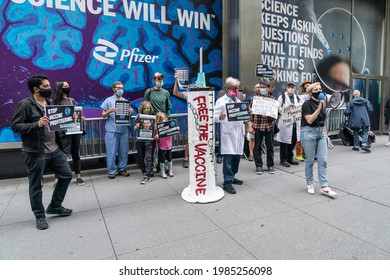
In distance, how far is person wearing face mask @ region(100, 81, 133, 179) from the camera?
5.92 m

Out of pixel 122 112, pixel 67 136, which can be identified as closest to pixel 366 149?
pixel 122 112

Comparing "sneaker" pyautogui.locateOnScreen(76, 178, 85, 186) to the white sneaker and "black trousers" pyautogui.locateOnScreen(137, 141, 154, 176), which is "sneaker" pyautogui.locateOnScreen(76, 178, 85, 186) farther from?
the white sneaker

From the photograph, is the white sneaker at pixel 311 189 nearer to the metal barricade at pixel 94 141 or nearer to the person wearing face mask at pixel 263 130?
the person wearing face mask at pixel 263 130

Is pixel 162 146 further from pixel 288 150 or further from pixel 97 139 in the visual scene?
pixel 288 150

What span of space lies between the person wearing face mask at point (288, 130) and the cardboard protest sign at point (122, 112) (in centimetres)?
352

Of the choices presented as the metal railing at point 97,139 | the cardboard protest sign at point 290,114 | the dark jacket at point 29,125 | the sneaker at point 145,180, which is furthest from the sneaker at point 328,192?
the dark jacket at point 29,125

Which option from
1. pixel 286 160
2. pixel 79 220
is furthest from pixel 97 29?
pixel 286 160

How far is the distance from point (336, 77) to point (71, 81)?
30.4 feet

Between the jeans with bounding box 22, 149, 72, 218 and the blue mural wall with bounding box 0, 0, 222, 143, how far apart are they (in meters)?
2.93

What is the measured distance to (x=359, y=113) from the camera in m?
8.62

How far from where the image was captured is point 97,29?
22.4ft

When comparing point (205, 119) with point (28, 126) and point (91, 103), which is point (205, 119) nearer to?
point (28, 126)

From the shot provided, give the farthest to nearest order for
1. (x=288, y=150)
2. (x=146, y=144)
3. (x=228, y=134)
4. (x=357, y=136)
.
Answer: (x=357, y=136)
(x=288, y=150)
(x=146, y=144)
(x=228, y=134)

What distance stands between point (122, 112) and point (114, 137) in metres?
0.59
